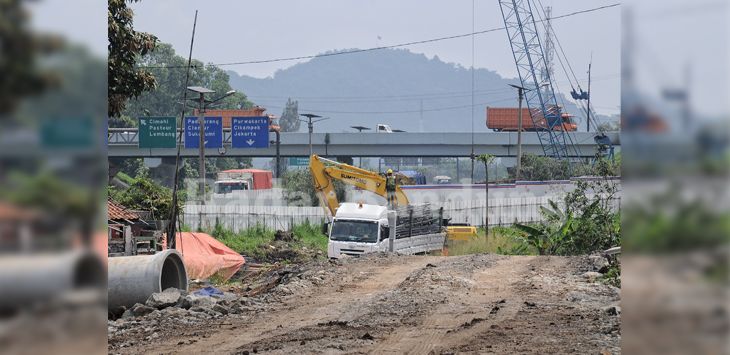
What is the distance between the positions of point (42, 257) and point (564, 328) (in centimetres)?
858

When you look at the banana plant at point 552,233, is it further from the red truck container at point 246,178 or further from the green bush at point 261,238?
the red truck container at point 246,178

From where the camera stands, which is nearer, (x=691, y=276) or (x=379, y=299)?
(x=691, y=276)

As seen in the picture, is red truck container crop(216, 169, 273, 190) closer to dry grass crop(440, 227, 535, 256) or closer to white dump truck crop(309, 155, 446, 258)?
white dump truck crop(309, 155, 446, 258)

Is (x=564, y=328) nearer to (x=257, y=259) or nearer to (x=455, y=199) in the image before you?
(x=257, y=259)

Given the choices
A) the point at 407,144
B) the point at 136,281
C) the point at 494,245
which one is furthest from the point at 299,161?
the point at 136,281

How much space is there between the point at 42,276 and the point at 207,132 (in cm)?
2426

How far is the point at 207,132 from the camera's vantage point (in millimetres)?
25609

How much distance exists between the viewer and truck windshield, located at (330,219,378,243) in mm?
22203

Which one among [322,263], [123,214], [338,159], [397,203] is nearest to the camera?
[123,214]

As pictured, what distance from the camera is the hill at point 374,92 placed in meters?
61.8

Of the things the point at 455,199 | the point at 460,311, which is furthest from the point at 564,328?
the point at 455,199

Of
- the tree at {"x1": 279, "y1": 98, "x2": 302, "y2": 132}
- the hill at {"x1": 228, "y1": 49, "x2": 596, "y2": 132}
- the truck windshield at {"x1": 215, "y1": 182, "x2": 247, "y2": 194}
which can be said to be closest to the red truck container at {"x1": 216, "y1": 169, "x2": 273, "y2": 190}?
the truck windshield at {"x1": 215, "y1": 182, "x2": 247, "y2": 194}

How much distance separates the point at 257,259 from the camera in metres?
24.7

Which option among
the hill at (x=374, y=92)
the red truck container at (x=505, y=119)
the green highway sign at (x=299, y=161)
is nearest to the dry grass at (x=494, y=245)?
the red truck container at (x=505, y=119)
